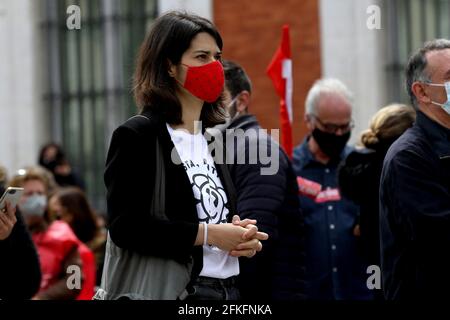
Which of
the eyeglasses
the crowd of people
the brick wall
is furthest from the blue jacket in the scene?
the brick wall

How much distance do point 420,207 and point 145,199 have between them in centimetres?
103

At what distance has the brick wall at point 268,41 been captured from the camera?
12039 millimetres

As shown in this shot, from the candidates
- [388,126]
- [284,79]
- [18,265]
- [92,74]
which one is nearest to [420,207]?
[388,126]

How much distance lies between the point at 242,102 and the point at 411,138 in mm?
1524

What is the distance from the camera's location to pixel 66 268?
781 cm

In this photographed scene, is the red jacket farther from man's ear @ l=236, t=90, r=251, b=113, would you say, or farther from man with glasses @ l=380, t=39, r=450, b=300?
man with glasses @ l=380, t=39, r=450, b=300

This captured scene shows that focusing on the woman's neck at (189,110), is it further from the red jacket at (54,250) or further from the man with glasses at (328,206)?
the red jacket at (54,250)

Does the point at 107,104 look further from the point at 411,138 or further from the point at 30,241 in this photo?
the point at 411,138

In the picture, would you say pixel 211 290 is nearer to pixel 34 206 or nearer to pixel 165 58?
pixel 165 58

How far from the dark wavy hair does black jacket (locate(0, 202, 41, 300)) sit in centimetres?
135

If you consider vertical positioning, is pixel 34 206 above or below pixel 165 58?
below

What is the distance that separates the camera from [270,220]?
220 inches

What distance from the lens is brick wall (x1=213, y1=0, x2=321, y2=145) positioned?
12.0 m

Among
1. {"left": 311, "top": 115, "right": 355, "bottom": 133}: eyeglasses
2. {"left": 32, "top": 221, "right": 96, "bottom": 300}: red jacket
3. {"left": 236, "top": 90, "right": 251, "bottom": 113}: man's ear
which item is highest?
{"left": 236, "top": 90, "right": 251, "bottom": 113}: man's ear
